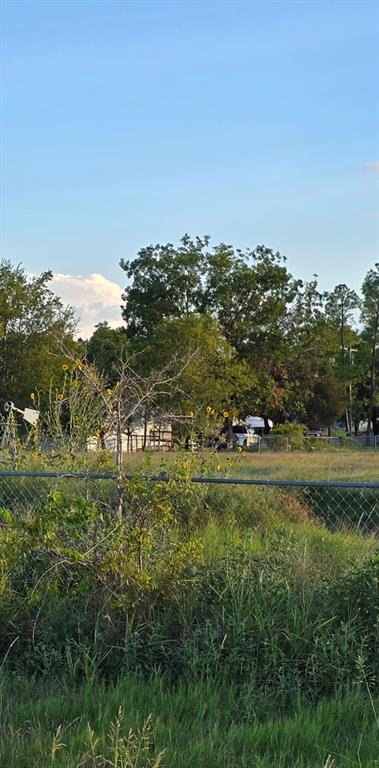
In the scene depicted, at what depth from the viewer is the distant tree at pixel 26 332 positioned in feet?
111

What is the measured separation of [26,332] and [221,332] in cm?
1154

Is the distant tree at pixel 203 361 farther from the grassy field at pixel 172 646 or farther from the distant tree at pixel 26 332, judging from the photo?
the grassy field at pixel 172 646

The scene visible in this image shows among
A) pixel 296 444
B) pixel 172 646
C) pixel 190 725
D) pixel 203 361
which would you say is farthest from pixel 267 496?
pixel 203 361

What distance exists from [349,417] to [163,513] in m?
57.4

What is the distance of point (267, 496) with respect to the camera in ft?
30.6

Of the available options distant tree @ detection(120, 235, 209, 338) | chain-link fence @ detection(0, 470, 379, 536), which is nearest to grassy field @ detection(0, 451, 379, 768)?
chain-link fence @ detection(0, 470, 379, 536)

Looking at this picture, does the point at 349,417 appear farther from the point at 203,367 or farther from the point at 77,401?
the point at 77,401

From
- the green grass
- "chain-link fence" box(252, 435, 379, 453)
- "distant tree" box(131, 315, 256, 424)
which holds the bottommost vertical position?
the green grass

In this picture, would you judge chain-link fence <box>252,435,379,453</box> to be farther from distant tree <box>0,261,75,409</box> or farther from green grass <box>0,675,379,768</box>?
green grass <box>0,675,379,768</box>

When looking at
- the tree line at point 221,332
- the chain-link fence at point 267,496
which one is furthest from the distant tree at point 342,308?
the chain-link fence at point 267,496

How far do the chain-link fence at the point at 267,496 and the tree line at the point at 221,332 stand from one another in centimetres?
1882

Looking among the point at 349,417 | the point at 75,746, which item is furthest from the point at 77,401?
the point at 349,417

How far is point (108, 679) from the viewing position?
13.4 ft

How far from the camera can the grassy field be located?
326cm
